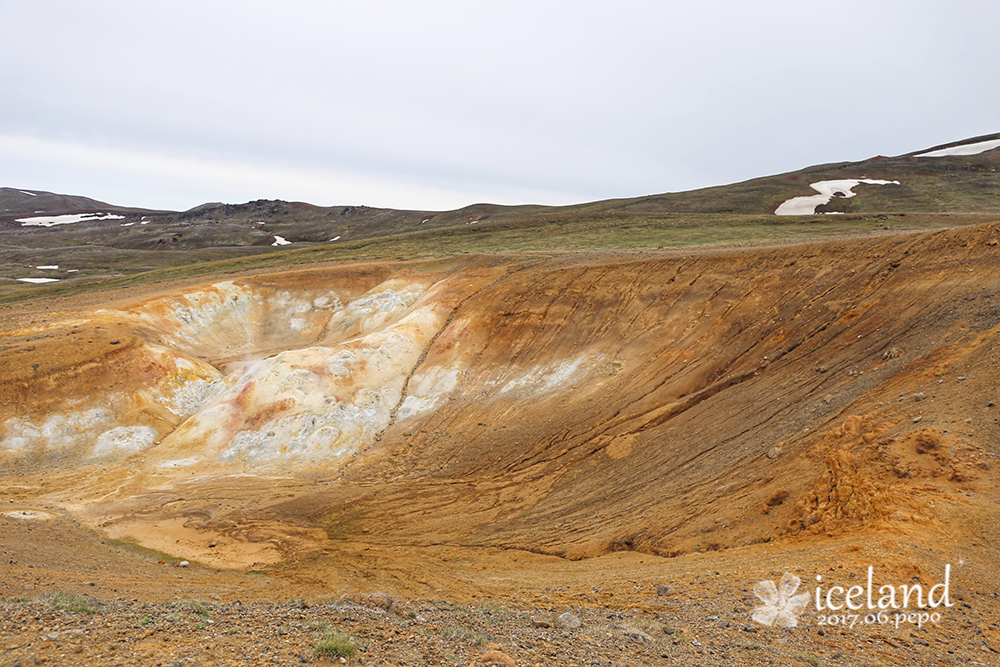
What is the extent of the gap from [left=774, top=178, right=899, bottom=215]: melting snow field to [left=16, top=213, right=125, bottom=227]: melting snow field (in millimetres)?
141154

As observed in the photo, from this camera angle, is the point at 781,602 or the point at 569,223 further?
the point at 569,223

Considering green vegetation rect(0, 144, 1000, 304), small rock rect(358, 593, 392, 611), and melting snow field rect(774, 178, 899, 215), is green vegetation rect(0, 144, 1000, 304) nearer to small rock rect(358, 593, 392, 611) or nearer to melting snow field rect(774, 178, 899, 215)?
melting snow field rect(774, 178, 899, 215)

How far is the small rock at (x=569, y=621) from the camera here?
29.7 feet

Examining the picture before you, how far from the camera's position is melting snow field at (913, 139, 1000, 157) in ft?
227

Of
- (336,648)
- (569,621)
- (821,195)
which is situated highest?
(821,195)

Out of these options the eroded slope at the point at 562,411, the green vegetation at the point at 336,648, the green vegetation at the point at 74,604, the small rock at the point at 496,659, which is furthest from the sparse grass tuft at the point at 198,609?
the eroded slope at the point at 562,411

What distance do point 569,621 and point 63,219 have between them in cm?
16243

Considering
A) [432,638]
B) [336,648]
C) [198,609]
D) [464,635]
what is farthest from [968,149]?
[198,609]

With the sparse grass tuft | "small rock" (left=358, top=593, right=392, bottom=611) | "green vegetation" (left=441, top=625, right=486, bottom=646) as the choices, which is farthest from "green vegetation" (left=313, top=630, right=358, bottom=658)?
"small rock" (left=358, top=593, right=392, bottom=611)

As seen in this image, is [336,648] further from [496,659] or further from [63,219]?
[63,219]

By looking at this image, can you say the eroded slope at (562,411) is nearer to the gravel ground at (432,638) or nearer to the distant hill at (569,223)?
the gravel ground at (432,638)

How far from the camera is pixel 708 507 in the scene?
14391 millimetres

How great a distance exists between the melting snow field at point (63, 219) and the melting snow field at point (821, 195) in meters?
141

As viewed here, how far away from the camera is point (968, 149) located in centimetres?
7038
